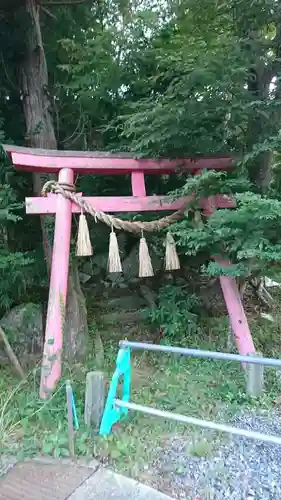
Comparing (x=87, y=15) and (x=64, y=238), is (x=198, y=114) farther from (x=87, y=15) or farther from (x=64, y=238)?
(x=87, y=15)

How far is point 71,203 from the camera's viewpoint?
329 cm

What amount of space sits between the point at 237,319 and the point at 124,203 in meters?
1.53

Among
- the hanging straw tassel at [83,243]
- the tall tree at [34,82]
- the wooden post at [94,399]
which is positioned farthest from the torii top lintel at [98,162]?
the wooden post at [94,399]

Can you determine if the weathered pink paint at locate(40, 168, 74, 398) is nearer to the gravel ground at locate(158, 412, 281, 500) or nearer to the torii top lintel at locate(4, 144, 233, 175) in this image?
the torii top lintel at locate(4, 144, 233, 175)

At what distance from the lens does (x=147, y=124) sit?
11.0 ft

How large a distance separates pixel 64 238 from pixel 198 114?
1623 millimetres

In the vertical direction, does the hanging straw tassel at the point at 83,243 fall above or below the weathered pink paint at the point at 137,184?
below

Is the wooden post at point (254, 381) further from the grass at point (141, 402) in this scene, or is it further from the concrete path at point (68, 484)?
the concrete path at point (68, 484)

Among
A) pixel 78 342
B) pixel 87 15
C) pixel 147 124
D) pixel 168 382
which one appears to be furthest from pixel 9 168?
pixel 168 382

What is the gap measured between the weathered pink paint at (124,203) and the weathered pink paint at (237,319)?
783mm

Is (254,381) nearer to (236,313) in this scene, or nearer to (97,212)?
(236,313)

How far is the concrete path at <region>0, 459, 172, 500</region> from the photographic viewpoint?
2.01 meters

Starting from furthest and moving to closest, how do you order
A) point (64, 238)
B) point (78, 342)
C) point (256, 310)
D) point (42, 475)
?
point (256, 310) < point (78, 342) < point (64, 238) < point (42, 475)

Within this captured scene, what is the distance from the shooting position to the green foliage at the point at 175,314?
13.4ft
